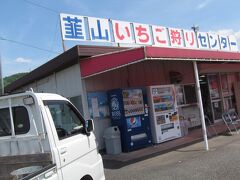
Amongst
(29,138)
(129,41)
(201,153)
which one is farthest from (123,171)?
(129,41)

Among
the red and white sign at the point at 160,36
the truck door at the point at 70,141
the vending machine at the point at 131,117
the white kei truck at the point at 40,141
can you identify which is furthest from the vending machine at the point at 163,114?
the white kei truck at the point at 40,141

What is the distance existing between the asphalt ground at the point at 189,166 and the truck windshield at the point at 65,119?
3.04 meters

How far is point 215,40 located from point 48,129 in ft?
57.1

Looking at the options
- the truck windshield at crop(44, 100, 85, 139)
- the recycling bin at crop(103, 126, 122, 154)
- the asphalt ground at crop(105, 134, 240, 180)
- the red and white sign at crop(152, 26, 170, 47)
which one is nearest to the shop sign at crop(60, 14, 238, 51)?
the red and white sign at crop(152, 26, 170, 47)

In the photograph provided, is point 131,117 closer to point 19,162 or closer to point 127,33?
point 127,33

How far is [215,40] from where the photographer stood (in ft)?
68.2

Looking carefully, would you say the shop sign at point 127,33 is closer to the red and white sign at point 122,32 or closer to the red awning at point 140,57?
the red and white sign at point 122,32

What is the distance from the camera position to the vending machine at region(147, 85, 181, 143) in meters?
13.3

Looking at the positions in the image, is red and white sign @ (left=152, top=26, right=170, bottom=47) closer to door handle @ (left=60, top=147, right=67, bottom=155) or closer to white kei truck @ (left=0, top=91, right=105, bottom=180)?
white kei truck @ (left=0, top=91, right=105, bottom=180)

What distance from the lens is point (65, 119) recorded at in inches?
239

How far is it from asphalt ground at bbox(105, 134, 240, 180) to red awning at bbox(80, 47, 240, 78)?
2.81 meters

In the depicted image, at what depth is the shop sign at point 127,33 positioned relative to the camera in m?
13.9

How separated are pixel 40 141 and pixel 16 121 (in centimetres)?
57

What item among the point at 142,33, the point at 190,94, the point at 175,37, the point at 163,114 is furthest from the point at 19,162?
the point at 175,37
